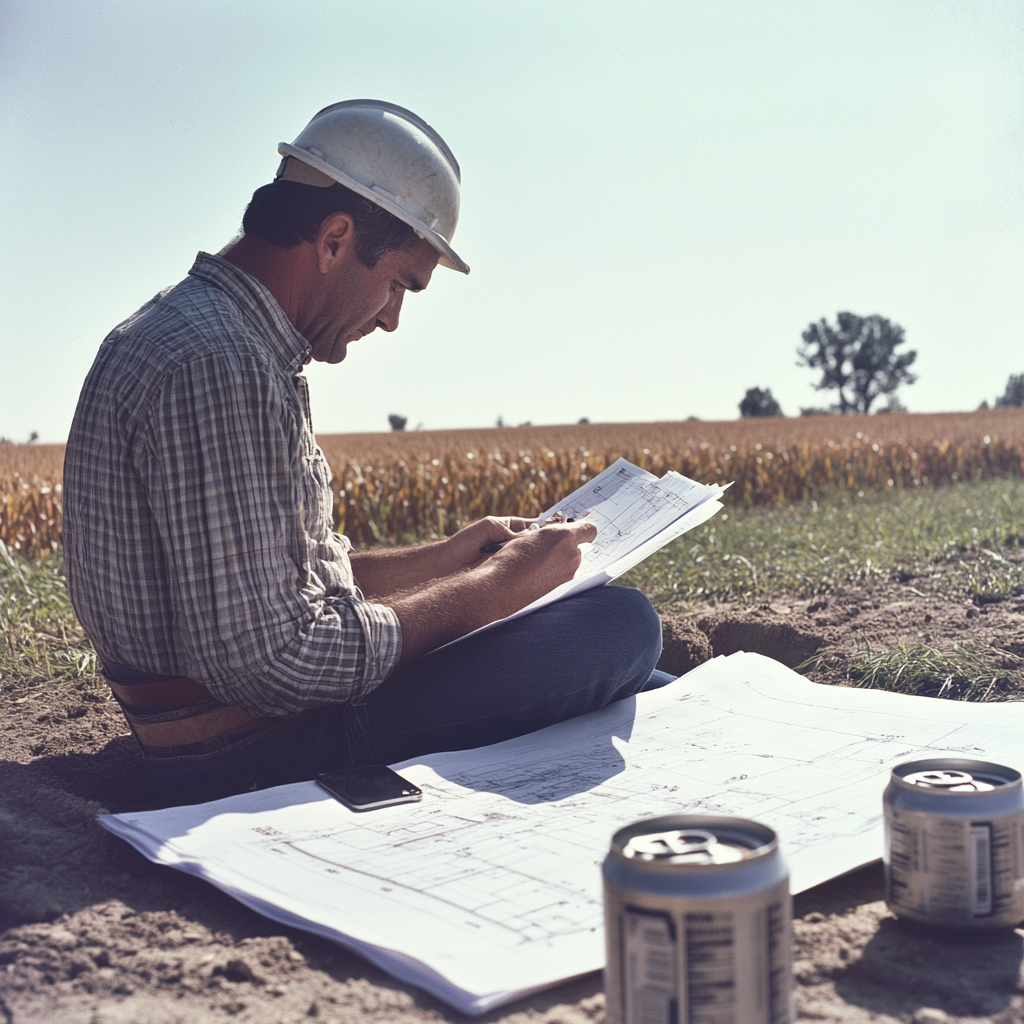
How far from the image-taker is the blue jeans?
73.6 inches

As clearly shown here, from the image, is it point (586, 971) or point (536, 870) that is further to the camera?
Answer: point (536, 870)

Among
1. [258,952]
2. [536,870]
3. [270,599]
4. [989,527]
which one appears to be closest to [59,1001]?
[258,952]

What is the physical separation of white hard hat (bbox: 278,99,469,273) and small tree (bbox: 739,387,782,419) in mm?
56474

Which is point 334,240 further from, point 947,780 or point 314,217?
point 947,780

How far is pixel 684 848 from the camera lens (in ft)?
2.91

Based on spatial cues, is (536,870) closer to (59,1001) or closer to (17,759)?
(59,1001)

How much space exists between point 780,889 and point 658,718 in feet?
4.00

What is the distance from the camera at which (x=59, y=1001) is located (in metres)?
1.10

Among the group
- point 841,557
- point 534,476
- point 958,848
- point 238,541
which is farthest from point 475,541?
point 534,476

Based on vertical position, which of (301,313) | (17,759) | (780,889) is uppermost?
(301,313)

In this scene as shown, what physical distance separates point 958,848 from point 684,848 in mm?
420

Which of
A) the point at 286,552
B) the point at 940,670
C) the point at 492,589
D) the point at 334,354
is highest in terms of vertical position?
the point at 334,354

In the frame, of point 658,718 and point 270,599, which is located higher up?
point 270,599

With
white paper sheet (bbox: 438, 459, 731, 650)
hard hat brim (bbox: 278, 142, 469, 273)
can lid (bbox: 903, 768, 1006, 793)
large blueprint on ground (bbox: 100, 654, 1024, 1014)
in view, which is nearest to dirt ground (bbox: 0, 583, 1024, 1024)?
large blueprint on ground (bbox: 100, 654, 1024, 1014)
